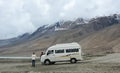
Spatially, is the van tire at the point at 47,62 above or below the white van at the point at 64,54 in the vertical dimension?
below

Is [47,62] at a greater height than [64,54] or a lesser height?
lesser

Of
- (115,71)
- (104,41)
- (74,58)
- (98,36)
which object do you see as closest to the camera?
(115,71)

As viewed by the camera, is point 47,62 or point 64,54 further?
point 47,62

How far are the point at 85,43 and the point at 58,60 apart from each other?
355 feet

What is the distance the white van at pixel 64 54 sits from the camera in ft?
159

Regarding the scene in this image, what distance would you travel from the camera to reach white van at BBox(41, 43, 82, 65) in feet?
159

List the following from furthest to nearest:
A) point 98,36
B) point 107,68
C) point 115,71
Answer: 1. point 98,36
2. point 107,68
3. point 115,71

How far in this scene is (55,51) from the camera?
4953cm

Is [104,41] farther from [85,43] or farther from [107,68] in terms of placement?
[107,68]

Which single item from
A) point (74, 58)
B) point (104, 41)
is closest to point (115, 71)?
point (74, 58)

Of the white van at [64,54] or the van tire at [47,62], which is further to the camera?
the van tire at [47,62]

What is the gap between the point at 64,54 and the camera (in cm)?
4894

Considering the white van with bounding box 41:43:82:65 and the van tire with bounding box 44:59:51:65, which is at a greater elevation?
the white van with bounding box 41:43:82:65

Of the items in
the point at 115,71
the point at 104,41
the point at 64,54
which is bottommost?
the point at 115,71
